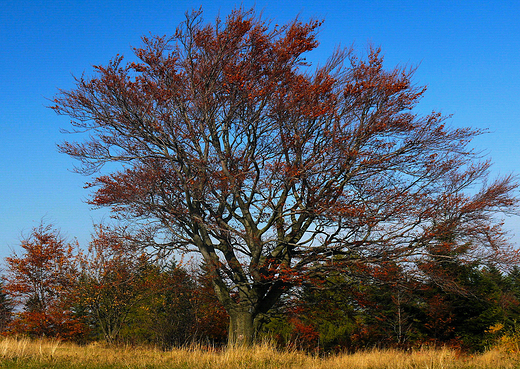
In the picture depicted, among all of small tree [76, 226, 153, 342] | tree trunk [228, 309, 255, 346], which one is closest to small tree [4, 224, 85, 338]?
small tree [76, 226, 153, 342]

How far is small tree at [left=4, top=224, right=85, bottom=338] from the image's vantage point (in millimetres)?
20891

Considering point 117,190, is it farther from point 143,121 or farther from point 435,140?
point 435,140

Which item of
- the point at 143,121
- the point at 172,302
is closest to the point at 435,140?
the point at 143,121

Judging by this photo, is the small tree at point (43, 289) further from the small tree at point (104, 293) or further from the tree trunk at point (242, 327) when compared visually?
the tree trunk at point (242, 327)

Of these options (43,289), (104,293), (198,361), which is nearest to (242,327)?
(198,361)

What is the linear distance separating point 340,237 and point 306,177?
1982 mm

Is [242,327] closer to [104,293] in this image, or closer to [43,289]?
[104,293]

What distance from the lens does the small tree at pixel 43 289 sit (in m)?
20.9

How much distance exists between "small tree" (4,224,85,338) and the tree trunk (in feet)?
40.9

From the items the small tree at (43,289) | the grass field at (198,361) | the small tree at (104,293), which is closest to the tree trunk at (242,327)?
the grass field at (198,361)

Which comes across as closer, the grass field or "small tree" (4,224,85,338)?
the grass field

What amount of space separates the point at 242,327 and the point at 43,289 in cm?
1603

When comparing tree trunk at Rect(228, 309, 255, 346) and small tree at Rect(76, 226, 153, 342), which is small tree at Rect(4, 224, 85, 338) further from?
tree trunk at Rect(228, 309, 255, 346)

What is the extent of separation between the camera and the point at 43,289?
2186 centimetres
